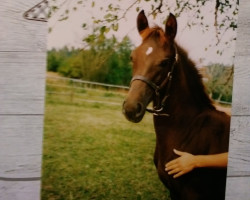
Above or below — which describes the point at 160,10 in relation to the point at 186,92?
above

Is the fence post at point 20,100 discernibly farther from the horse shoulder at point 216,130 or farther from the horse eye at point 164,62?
the horse shoulder at point 216,130

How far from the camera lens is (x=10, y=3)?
4.22 ft

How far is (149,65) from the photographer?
1341 mm

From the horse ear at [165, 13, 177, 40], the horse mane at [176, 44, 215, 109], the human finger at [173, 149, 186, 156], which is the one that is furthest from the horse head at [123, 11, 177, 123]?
the human finger at [173, 149, 186, 156]

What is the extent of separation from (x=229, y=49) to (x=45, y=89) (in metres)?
0.87

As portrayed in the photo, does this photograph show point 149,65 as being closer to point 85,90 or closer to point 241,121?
point 85,90

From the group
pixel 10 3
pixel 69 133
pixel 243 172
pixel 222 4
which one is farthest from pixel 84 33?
pixel 243 172

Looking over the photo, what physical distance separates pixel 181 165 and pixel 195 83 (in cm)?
38

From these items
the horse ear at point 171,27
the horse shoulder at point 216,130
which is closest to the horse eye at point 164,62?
the horse ear at point 171,27

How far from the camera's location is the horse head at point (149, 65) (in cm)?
134

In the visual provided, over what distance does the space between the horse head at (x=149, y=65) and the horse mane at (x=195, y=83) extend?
0.33 feet

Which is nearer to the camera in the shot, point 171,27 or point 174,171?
point 171,27

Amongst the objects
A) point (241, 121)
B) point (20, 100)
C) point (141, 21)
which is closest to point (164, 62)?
point (141, 21)

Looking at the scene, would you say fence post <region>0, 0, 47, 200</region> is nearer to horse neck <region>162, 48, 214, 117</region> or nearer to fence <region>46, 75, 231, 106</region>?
fence <region>46, 75, 231, 106</region>
